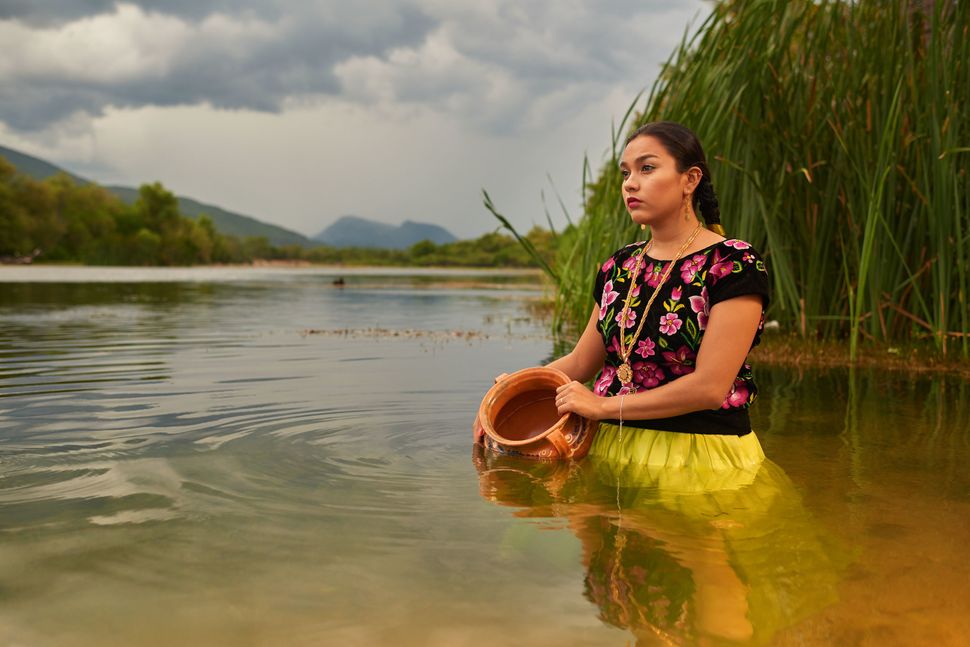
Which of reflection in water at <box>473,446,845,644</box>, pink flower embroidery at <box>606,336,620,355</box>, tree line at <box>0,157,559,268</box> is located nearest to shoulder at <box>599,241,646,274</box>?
pink flower embroidery at <box>606,336,620,355</box>

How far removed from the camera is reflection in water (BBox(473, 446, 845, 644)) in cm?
195

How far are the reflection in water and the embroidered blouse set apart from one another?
0.22 metres

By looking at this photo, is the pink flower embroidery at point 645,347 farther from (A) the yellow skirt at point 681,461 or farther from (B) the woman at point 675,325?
(A) the yellow skirt at point 681,461

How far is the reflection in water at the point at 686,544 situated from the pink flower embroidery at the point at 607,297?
0.60 metres

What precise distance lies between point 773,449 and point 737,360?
3.88ft

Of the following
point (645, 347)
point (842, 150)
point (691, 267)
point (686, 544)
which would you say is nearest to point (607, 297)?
point (645, 347)

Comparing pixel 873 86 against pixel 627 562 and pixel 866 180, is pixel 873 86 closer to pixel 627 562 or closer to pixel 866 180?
pixel 866 180

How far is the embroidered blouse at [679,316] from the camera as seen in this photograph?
9.63ft

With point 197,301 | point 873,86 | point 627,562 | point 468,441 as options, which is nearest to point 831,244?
point 873,86

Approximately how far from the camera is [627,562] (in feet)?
7.50

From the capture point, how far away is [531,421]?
3.86 m

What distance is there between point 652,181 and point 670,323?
1.66ft

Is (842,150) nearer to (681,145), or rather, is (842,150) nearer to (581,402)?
(681,145)

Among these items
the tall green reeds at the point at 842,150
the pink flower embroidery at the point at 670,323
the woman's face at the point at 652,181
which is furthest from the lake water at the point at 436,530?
the tall green reeds at the point at 842,150
